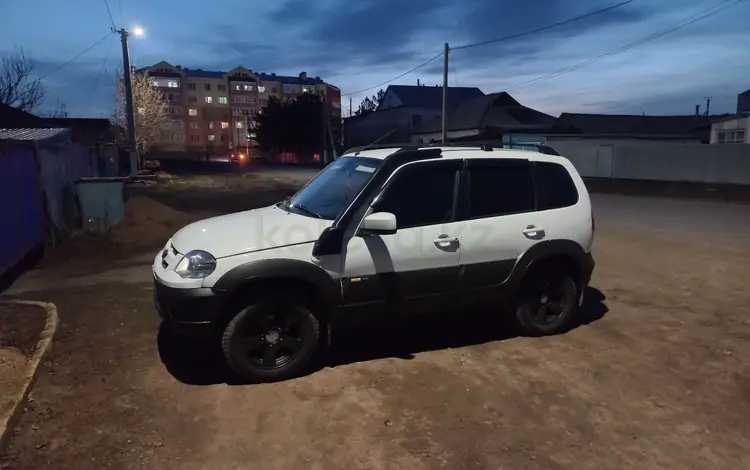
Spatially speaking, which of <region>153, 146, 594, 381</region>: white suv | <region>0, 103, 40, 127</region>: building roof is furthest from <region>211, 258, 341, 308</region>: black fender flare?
<region>0, 103, 40, 127</region>: building roof

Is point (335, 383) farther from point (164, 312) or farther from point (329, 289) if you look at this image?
point (164, 312)

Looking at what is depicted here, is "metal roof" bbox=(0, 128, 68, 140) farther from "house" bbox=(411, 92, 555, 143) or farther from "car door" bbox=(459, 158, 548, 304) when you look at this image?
"house" bbox=(411, 92, 555, 143)

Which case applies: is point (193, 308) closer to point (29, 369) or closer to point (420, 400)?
point (29, 369)

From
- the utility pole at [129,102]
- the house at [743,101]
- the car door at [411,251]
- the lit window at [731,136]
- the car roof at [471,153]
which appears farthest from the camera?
the house at [743,101]

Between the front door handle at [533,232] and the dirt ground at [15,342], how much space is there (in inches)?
174

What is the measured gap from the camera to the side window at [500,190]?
4781 mm

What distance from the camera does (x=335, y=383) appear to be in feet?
13.6

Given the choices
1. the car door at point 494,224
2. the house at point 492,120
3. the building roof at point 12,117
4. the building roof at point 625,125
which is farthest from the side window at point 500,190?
the building roof at point 625,125

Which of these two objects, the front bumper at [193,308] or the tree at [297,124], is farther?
the tree at [297,124]

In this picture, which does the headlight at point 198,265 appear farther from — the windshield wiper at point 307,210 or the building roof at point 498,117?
the building roof at point 498,117

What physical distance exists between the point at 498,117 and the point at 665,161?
2181 centimetres

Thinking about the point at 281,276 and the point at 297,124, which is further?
the point at 297,124

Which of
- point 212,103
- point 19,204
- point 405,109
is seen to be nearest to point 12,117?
point 19,204

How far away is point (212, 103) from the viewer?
96.3 meters
